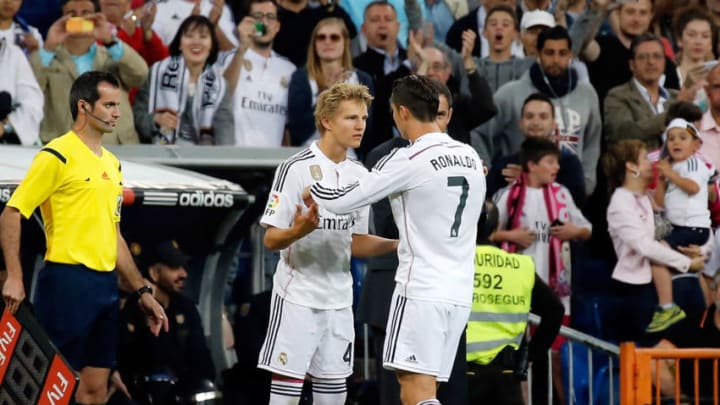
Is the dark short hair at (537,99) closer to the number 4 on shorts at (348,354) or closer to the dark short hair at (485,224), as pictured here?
the dark short hair at (485,224)

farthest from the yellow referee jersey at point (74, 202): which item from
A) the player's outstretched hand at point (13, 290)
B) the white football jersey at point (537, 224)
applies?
the white football jersey at point (537, 224)

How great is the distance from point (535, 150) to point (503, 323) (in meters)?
2.93

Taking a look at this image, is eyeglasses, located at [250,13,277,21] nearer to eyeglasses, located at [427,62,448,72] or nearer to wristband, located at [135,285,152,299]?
eyeglasses, located at [427,62,448,72]

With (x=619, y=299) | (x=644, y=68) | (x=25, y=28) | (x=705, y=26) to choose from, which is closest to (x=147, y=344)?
(x=25, y=28)

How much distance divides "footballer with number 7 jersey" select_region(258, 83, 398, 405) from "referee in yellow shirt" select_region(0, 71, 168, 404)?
756mm

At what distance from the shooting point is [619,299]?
12.2 metres

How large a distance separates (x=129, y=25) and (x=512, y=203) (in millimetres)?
3442

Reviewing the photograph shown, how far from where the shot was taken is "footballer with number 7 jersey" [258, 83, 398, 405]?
27.9 feet

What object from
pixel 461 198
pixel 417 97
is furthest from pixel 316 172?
pixel 461 198

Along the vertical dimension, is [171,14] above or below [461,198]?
above

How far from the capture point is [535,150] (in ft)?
39.4

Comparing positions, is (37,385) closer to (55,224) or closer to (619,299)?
(55,224)

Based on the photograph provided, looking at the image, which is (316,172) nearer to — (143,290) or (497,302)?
(143,290)

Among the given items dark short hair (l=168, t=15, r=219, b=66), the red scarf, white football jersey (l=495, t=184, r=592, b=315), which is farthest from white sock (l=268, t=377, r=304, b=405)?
dark short hair (l=168, t=15, r=219, b=66)
